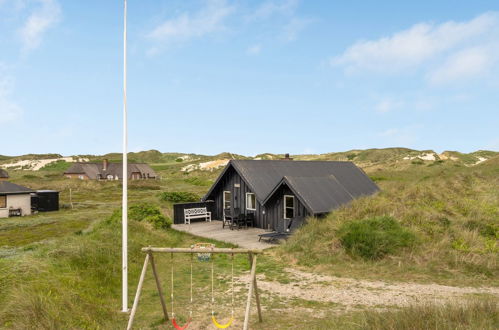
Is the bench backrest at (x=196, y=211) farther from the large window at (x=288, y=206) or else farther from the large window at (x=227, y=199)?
the large window at (x=288, y=206)

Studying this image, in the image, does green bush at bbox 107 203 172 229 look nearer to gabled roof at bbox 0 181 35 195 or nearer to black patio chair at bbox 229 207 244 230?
black patio chair at bbox 229 207 244 230

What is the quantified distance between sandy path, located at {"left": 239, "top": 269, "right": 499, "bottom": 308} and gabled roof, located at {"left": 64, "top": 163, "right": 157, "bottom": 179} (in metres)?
77.0

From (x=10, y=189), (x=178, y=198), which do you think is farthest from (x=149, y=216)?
(x=10, y=189)

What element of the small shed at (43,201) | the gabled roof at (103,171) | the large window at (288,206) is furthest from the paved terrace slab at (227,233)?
the gabled roof at (103,171)

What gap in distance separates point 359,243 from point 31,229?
22.6m

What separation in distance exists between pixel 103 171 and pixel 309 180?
2904 inches

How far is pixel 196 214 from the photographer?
2625 centimetres

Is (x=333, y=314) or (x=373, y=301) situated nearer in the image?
(x=333, y=314)

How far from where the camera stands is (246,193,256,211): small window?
23.8m

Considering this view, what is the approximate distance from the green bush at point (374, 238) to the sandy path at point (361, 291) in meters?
2.23

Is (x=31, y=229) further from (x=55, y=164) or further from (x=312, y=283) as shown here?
(x=55, y=164)

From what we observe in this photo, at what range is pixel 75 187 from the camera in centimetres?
6116

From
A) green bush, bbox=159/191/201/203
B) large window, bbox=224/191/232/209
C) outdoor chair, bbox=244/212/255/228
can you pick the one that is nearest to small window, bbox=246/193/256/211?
outdoor chair, bbox=244/212/255/228

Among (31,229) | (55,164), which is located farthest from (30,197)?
(55,164)
